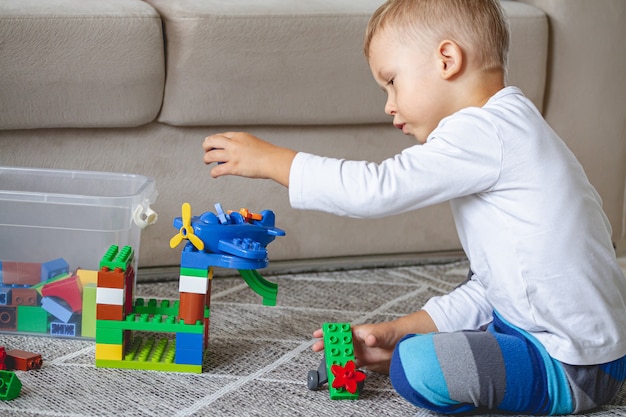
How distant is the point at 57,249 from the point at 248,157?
34cm

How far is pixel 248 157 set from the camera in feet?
3.06

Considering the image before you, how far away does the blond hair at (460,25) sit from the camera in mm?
929

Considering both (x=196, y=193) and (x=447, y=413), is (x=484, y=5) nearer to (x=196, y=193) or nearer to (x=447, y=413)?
(x=447, y=413)

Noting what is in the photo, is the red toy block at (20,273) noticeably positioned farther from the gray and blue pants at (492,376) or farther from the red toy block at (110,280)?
the gray and blue pants at (492,376)

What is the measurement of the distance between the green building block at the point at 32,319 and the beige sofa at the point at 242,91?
10.8 inches

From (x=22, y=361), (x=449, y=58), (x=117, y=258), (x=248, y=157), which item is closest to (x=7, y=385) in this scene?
(x=22, y=361)

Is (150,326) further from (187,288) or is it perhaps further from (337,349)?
(337,349)

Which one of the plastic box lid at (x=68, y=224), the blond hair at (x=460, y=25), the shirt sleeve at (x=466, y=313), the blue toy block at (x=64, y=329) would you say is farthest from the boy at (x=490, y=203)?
the blue toy block at (x=64, y=329)

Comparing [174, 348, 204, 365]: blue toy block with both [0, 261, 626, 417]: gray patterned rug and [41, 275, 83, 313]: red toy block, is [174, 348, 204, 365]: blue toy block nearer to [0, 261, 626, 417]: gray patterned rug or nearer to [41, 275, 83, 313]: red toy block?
[0, 261, 626, 417]: gray patterned rug

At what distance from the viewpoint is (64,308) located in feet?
3.57

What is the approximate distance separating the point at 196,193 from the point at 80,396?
50cm

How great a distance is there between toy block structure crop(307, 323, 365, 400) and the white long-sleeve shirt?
169mm

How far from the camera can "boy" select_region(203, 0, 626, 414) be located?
0.89 metres

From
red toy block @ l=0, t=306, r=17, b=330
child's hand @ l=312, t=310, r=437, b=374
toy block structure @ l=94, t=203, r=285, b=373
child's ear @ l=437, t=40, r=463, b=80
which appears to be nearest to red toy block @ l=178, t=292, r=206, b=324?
toy block structure @ l=94, t=203, r=285, b=373
